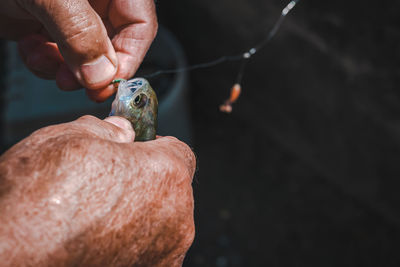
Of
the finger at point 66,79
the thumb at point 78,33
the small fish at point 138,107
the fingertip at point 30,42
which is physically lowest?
the finger at point 66,79

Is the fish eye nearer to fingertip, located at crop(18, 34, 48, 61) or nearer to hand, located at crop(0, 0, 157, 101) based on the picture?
hand, located at crop(0, 0, 157, 101)

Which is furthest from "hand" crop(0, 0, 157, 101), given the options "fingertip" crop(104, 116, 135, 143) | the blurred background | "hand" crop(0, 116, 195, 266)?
the blurred background

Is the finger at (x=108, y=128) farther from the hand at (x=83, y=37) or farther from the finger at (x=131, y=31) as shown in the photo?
the finger at (x=131, y=31)

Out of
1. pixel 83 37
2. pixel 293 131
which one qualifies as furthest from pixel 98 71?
pixel 293 131

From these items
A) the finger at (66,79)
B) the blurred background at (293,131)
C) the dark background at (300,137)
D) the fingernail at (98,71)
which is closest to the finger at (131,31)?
the fingernail at (98,71)

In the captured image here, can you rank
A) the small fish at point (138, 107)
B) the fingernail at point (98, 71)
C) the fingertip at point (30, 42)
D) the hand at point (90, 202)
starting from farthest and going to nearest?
the fingertip at point (30, 42)
the fingernail at point (98, 71)
the small fish at point (138, 107)
the hand at point (90, 202)

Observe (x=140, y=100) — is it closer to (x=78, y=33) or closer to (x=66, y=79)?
(x=78, y=33)

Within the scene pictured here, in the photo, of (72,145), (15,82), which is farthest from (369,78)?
(15,82)
